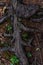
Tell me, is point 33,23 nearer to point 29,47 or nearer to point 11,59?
point 29,47

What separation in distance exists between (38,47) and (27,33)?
1.08 ft

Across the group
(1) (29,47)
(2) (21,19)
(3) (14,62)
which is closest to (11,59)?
(3) (14,62)

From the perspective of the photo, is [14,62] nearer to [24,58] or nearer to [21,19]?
[24,58]

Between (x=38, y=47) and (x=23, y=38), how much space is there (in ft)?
1.07

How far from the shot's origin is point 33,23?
441 centimetres

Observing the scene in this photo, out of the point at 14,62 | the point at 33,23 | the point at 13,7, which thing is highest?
the point at 13,7

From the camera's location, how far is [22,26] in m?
4.25

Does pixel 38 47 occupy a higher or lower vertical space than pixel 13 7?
lower

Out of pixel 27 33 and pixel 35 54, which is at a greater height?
pixel 27 33

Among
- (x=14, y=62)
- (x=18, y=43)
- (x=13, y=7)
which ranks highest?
(x=13, y=7)

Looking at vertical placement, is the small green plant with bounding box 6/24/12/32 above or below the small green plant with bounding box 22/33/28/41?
above

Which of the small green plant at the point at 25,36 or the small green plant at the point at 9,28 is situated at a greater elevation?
the small green plant at the point at 9,28

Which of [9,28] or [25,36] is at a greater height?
[9,28]

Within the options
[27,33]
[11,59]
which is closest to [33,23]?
[27,33]
